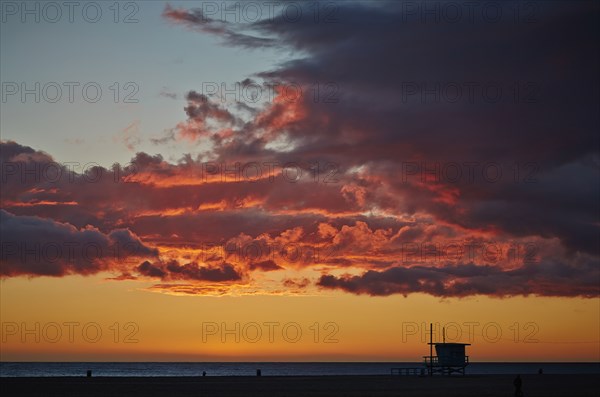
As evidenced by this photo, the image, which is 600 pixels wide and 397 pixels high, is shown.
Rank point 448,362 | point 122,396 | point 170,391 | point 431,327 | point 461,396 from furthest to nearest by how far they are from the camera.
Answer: point 431,327 < point 448,362 < point 170,391 < point 122,396 < point 461,396

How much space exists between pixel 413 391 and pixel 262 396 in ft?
43.4

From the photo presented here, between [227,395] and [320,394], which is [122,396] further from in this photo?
[320,394]

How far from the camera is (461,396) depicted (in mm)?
54219

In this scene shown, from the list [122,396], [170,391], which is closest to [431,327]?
[170,391]

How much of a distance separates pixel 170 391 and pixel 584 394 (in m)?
35.4

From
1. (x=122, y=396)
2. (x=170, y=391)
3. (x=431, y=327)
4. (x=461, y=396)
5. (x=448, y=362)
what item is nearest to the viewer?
(x=461, y=396)

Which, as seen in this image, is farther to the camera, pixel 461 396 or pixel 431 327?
pixel 431 327

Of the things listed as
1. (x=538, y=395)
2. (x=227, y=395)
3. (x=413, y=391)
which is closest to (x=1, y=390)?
(x=227, y=395)

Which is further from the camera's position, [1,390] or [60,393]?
[1,390]

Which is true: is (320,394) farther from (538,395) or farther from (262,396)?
(538,395)

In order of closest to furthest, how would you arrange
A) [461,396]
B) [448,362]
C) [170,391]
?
[461,396] < [170,391] < [448,362]

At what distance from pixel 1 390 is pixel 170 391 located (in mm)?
15617

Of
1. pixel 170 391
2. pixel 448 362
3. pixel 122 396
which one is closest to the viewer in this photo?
pixel 122 396

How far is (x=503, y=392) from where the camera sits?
196 ft
